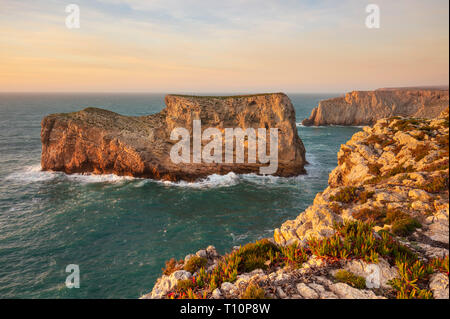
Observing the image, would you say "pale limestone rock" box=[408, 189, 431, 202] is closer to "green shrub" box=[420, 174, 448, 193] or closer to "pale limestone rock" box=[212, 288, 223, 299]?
"green shrub" box=[420, 174, 448, 193]

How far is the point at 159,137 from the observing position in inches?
1629

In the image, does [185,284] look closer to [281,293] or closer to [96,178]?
[281,293]

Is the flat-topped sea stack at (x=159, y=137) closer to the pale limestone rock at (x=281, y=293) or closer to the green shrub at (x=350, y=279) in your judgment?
the pale limestone rock at (x=281, y=293)

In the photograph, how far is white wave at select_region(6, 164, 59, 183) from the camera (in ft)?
124

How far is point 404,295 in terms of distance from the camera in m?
5.88

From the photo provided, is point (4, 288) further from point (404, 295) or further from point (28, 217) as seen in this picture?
point (404, 295)

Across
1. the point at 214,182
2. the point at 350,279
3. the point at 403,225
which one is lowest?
the point at 214,182

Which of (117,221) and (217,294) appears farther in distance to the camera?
(117,221)

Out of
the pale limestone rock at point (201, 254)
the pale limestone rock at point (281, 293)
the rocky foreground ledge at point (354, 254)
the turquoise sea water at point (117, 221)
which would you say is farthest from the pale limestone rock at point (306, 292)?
the turquoise sea water at point (117, 221)

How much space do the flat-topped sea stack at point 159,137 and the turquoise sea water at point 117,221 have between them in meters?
2.33

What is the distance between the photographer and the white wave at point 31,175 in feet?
124

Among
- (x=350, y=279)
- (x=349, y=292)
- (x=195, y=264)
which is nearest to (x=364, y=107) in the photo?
(x=350, y=279)

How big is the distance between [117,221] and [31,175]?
2433 cm
